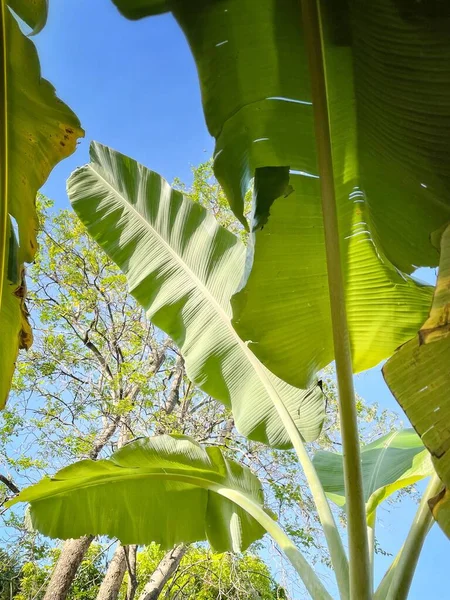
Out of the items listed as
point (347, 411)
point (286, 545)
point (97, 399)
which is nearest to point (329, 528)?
point (286, 545)

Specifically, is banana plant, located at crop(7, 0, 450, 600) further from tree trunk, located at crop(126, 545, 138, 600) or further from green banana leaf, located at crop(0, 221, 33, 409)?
tree trunk, located at crop(126, 545, 138, 600)

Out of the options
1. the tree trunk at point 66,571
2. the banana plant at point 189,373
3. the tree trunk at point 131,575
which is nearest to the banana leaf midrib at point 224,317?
the banana plant at point 189,373

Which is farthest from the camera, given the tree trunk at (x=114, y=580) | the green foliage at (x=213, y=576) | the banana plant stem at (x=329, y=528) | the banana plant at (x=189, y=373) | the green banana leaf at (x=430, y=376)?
the tree trunk at (x=114, y=580)

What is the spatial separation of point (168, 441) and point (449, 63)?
3.71ft

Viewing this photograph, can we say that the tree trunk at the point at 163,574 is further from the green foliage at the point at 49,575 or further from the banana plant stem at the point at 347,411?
the banana plant stem at the point at 347,411

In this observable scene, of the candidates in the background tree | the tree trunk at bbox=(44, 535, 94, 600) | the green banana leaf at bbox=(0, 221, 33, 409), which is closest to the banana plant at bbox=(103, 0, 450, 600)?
the green banana leaf at bbox=(0, 221, 33, 409)

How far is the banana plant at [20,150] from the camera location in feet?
2.63

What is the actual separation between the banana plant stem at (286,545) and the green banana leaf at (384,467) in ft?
0.71

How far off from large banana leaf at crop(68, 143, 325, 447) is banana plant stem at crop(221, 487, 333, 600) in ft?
0.57

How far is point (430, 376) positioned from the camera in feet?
1.73

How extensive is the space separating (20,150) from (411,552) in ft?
3.44

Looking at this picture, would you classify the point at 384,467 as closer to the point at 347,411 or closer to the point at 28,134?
→ the point at 347,411

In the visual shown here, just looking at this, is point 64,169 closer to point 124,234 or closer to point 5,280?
point 124,234

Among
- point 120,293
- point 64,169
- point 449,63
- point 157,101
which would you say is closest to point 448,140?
point 449,63
